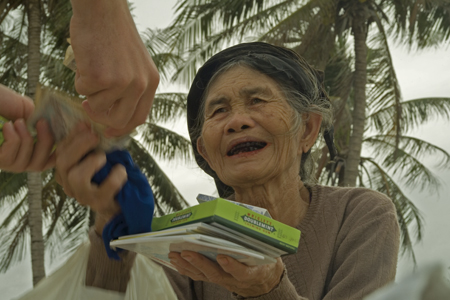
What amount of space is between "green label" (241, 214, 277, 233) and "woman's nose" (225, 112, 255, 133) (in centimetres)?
85

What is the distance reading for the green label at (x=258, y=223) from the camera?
1360 millimetres

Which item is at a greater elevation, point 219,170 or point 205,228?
point 219,170

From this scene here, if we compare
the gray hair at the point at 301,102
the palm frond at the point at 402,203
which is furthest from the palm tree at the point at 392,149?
the gray hair at the point at 301,102

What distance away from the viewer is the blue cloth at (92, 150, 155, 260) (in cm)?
144

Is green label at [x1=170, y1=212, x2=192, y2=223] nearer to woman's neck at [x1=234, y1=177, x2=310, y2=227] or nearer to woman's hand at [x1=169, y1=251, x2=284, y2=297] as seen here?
woman's hand at [x1=169, y1=251, x2=284, y2=297]

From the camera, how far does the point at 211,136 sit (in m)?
2.29

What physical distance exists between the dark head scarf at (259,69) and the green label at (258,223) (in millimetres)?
1031

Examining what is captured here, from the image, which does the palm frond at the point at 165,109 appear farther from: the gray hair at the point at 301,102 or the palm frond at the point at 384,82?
the gray hair at the point at 301,102

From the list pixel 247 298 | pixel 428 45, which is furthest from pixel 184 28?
pixel 247 298

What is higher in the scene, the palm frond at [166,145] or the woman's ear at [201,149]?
the palm frond at [166,145]

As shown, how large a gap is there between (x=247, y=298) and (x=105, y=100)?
784 mm

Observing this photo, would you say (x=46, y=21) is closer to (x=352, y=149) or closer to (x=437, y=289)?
(x=352, y=149)

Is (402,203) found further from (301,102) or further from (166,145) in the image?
(301,102)

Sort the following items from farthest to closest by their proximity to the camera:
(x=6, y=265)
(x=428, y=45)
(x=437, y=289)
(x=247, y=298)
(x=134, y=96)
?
(x=6, y=265), (x=428, y=45), (x=247, y=298), (x=134, y=96), (x=437, y=289)
